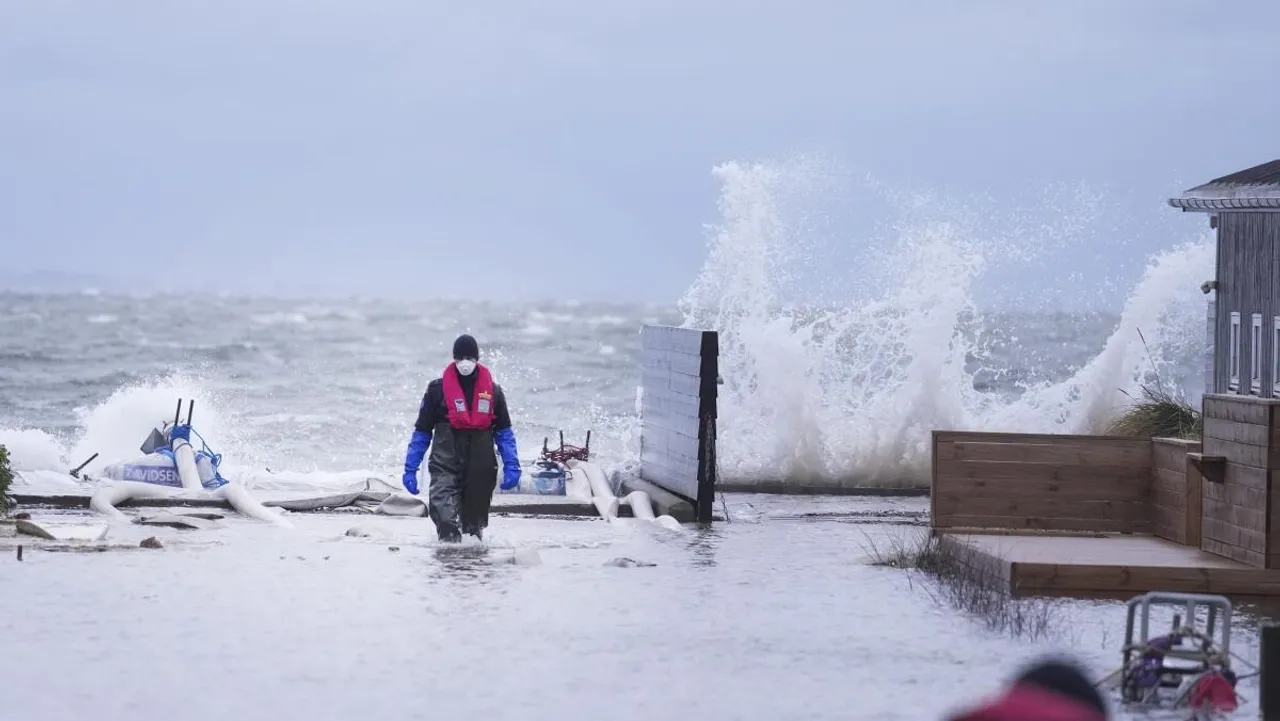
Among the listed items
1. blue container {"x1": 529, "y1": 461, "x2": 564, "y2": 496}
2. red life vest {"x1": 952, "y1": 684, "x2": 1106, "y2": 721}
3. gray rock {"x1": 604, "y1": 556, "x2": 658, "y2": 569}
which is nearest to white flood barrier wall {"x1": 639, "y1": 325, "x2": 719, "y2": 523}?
blue container {"x1": 529, "y1": 461, "x2": 564, "y2": 496}

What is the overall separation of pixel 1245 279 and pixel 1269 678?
16324 millimetres

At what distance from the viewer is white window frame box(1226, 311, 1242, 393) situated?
81.9 feet

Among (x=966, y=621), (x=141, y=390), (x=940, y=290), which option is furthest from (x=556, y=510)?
(x=141, y=390)

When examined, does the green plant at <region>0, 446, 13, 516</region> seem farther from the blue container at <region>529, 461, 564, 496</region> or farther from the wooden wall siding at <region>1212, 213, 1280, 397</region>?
the wooden wall siding at <region>1212, 213, 1280, 397</region>

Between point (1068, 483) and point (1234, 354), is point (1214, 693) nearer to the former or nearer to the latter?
point (1068, 483)

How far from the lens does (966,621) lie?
12.9 metres

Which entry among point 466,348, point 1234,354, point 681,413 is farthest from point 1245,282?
point 466,348

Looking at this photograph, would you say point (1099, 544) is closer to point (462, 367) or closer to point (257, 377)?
point (462, 367)

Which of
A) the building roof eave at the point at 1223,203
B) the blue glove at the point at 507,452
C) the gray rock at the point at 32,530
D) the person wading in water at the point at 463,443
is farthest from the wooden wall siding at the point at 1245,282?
the gray rock at the point at 32,530

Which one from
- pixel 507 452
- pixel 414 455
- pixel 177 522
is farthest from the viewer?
pixel 177 522

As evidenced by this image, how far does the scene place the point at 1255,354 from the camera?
24.4 m

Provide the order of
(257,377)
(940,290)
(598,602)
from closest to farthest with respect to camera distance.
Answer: (598,602)
(940,290)
(257,377)

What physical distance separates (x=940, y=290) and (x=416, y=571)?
50.0 ft

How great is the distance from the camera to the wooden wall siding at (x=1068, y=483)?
651 inches
